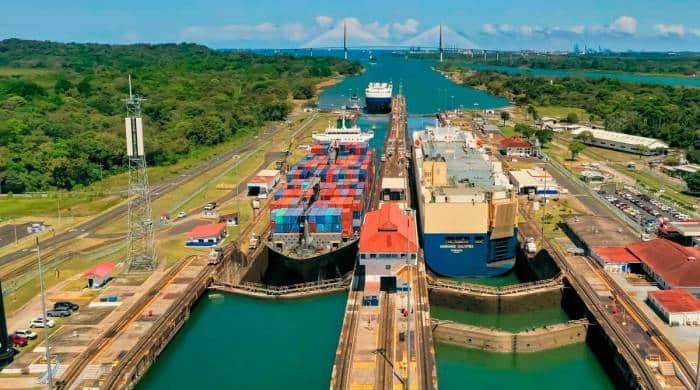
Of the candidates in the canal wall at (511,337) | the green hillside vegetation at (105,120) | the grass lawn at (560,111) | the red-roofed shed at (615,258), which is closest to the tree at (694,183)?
the red-roofed shed at (615,258)

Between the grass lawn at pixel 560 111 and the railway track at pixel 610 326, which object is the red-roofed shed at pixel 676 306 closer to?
the railway track at pixel 610 326

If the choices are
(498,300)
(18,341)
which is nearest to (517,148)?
(498,300)

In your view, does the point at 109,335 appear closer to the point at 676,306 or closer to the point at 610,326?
the point at 610,326

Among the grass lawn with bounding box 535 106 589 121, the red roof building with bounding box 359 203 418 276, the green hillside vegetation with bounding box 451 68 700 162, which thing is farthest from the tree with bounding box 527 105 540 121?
the red roof building with bounding box 359 203 418 276

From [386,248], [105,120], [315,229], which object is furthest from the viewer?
[105,120]

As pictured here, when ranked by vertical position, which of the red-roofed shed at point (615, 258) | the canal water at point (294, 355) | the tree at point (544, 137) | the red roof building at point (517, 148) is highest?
the tree at point (544, 137)

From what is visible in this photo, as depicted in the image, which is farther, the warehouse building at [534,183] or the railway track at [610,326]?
the warehouse building at [534,183]

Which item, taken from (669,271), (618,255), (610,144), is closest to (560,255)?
(618,255)
